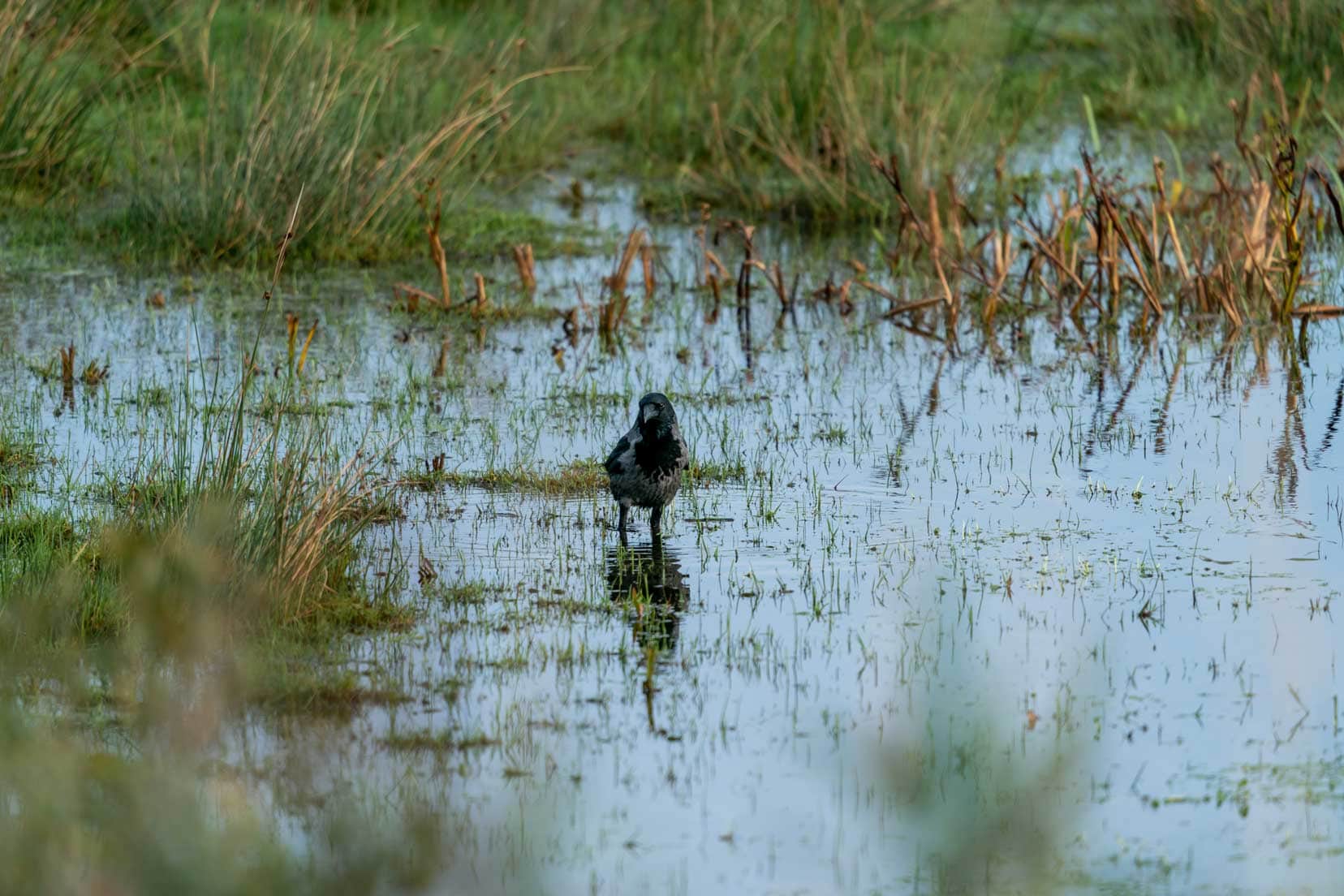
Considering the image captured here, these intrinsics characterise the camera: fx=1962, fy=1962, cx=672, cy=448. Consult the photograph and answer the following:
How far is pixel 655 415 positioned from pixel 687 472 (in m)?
0.85

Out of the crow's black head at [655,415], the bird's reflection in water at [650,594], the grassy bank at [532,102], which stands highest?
the grassy bank at [532,102]

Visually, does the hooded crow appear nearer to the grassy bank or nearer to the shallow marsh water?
the shallow marsh water

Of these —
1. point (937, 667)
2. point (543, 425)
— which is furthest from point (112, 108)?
point (937, 667)

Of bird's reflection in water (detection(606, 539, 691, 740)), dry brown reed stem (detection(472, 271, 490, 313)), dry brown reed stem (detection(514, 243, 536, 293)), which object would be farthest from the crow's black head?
dry brown reed stem (detection(514, 243, 536, 293))

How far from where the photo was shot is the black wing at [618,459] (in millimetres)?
6824

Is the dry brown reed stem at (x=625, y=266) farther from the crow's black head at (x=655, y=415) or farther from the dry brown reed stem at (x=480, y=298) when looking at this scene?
the crow's black head at (x=655, y=415)

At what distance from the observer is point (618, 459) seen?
22.5 ft

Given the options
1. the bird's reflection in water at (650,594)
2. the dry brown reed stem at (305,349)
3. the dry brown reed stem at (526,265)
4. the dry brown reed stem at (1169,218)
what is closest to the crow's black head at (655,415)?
the bird's reflection in water at (650,594)

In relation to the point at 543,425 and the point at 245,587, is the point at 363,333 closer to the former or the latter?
the point at 543,425

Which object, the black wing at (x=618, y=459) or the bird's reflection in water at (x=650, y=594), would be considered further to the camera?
the black wing at (x=618, y=459)

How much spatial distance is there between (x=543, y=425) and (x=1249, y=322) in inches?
159

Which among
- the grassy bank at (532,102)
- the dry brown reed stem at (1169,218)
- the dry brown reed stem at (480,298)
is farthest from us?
the grassy bank at (532,102)

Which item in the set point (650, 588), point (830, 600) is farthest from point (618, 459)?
point (830, 600)

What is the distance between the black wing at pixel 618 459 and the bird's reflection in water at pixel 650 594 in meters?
0.28
